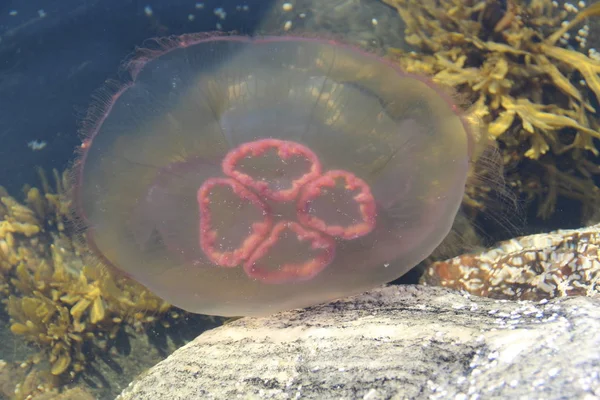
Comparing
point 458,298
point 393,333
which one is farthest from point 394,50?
point 393,333

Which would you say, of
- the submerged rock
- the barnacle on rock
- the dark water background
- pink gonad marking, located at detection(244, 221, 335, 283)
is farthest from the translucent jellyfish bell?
the dark water background

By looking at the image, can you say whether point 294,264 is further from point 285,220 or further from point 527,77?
point 527,77

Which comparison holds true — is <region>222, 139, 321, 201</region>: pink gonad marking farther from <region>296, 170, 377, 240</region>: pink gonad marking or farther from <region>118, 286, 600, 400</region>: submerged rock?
<region>118, 286, 600, 400</region>: submerged rock

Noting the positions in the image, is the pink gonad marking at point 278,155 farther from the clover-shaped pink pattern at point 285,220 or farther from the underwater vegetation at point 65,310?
the underwater vegetation at point 65,310

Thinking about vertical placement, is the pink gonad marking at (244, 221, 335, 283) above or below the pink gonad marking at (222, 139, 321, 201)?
below

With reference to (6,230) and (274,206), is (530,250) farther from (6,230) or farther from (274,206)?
(6,230)

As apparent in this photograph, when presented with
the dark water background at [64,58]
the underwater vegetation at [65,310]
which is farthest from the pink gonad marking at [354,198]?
the dark water background at [64,58]
